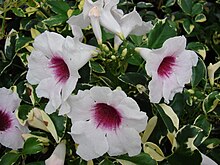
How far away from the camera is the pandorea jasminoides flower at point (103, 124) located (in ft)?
3.44

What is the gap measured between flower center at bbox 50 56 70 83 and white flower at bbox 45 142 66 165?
18cm

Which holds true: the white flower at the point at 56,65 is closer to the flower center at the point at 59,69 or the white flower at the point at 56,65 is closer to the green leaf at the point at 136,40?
the flower center at the point at 59,69

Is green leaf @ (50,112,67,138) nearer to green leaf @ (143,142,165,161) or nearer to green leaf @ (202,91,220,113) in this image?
green leaf @ (143,142,165,161)

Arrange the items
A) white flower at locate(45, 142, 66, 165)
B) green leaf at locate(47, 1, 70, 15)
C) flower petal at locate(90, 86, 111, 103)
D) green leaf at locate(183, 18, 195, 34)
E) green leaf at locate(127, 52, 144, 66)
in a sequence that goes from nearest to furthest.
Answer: flower petal at locate(90, 86, 111, 103) → white flower at locate(45, 142, 66, 165) → green leaf at locate(127, 52, 144, 66) → green leaf at locate(47, 1, 70, 15) → green leaf at locate(183, 18, 195, 34)

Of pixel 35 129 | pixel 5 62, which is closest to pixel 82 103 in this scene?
pixel 35 129

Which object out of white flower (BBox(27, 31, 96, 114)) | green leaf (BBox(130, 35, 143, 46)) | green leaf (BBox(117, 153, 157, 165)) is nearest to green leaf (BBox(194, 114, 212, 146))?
green leaf (BBox(117, 153, 157, 165))

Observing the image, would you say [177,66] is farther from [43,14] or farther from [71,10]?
[43,14]

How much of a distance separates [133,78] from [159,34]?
15 cm

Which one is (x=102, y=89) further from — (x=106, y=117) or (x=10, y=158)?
(x=10, y=158)

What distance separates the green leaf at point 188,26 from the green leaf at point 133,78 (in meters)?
0.47

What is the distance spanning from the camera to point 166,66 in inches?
43.4

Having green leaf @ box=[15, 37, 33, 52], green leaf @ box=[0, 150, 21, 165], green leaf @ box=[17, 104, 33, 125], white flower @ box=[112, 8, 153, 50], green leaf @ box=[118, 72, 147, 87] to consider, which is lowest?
green leaf @ box=[0, 150, 21, 165]

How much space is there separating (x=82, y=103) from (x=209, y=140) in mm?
424

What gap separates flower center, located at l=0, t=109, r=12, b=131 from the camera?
1345 mm
